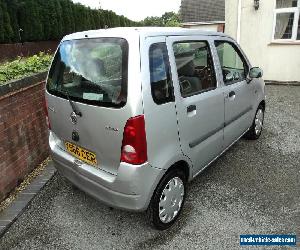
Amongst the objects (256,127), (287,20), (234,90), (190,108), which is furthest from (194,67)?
(287,20)

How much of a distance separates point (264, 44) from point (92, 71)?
822cm

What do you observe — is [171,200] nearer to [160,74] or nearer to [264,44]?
[160,74]

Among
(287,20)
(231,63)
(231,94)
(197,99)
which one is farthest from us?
(287,20)

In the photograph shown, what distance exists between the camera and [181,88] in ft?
9.31

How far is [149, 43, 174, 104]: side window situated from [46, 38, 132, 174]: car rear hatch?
0.79ft

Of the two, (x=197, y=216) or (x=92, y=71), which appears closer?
(x=92, y=71)

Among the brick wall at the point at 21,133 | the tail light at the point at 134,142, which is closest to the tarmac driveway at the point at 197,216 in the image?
the brick wall at the point at 21,133

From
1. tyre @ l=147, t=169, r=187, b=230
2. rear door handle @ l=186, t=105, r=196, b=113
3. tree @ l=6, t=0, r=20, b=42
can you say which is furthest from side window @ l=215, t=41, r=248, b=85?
tree @ l=6, t=0, r=20, b=42

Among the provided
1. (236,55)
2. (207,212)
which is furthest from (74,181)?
(236,55)

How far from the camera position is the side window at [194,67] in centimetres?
289

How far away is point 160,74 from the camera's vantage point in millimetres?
2604

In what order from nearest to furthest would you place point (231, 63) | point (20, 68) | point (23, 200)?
point (23, 200)
point (231, 63)
point (20, 68)

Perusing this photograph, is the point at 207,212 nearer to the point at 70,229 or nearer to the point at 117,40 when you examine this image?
the point at 70,229

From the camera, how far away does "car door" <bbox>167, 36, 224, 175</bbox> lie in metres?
2.82
